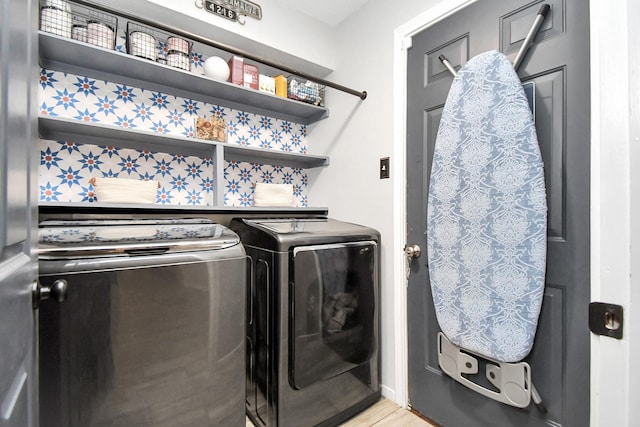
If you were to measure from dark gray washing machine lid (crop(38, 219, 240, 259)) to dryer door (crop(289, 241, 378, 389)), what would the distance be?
0.42 m

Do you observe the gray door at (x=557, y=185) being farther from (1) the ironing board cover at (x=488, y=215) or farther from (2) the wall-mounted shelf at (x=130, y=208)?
(2) the wall-mounted shelf at (x=130, y=208)

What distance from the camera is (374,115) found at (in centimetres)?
186

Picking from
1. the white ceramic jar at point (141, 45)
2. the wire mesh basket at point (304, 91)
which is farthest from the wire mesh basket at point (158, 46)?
the wire mesh basket at point (304, 91)

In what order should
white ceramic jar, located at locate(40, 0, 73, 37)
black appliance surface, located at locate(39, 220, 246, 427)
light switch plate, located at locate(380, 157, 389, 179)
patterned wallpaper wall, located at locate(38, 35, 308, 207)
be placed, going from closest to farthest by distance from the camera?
1. black appliance surface, located at locate(39, 220, 246, 427)
2. white ceramic jar, located at locate(40, 0, 73, 37)
3. patterned wallpaper wall, located at locate(38, 35, 308, 207)
4. light switch plate, located at locate(380, 157, 389, 179)

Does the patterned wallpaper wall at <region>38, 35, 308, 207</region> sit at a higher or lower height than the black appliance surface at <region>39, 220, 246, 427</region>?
higher

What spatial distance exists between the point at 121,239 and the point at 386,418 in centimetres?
161

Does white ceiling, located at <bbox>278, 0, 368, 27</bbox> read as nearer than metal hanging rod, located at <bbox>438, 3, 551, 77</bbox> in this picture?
No

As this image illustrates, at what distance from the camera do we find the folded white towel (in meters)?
2.06

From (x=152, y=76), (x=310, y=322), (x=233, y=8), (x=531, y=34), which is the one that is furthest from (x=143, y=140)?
(x=531, y=34)

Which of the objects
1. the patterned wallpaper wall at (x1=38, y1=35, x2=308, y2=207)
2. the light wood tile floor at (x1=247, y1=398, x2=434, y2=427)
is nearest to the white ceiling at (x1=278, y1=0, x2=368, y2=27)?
the patterned wallpaper wall at (x1=38, y1=35, x2=308, y2=207)

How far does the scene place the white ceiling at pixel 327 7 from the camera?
1.94m

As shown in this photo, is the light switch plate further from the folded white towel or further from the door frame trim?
the folded white towel

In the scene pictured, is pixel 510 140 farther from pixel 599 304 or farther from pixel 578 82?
pixel 599 304

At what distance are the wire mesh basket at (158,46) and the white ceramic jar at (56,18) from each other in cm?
25
